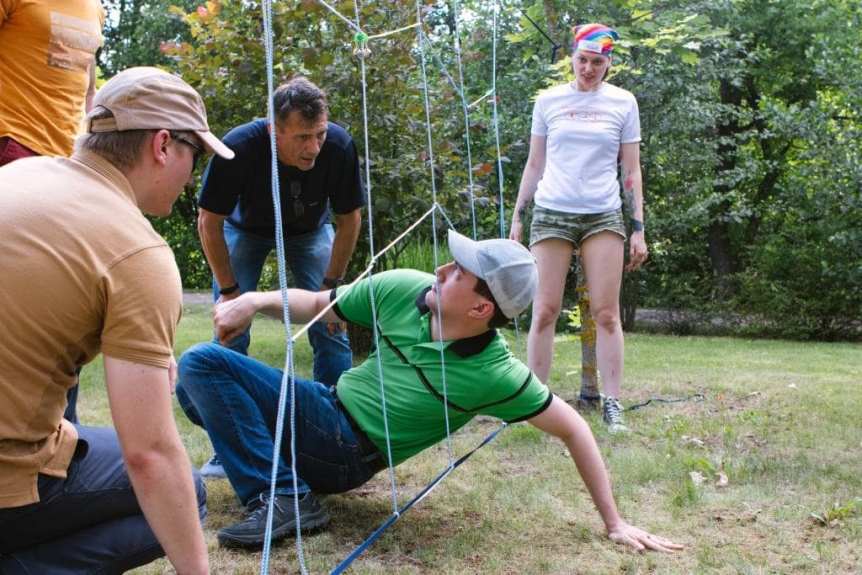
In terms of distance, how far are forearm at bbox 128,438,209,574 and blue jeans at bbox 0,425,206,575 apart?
325 millimetres

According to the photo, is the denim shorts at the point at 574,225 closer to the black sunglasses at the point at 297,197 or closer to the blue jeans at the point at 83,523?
the black sunglasses at the point at 297,197

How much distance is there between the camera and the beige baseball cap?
4.91 ft

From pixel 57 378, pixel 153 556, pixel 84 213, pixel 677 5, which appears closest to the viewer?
pixel 84 213

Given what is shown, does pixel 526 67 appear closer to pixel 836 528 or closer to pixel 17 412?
pixel 836 528

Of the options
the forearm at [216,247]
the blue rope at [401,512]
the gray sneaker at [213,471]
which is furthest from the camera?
the forearm at [216,247]

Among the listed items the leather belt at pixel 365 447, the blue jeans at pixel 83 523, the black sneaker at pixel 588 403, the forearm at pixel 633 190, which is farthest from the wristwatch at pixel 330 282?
the blue jeans at pixel 83 523

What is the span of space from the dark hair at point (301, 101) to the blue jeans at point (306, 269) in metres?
0.68

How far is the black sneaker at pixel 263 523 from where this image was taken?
2391 mm

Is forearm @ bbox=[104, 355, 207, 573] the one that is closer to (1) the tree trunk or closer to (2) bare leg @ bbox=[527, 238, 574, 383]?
(2) bare leg @ bbox=[527, 238, 574, 383]

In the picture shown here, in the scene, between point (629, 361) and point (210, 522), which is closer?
point (210, 522)

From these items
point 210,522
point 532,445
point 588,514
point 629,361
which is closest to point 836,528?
point 588,514

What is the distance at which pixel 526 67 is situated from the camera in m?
10.5

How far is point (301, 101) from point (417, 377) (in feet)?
3.23

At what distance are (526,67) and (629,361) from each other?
4731 millimetres
